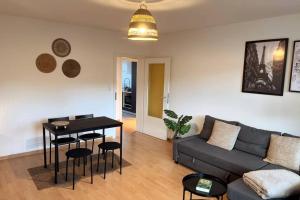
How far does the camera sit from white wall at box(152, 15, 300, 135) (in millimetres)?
3389

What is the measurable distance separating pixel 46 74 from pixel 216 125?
127 inches

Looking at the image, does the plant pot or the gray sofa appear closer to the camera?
the gray sofa

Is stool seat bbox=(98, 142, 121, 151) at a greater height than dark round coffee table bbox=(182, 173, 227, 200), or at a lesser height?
greater

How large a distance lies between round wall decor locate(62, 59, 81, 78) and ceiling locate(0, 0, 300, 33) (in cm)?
79

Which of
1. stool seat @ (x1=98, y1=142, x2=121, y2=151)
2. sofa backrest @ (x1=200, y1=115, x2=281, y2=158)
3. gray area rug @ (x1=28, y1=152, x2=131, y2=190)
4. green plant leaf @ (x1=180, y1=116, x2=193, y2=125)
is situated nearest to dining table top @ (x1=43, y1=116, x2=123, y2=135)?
stool seat @ (x1=98, y1=142, x2=121, y2=151)

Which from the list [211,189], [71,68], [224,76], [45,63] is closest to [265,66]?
[224,76]

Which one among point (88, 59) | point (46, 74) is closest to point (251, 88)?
point (88, 59)

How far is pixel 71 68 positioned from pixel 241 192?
12.1 ft

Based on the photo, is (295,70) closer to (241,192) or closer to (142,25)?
(241,192)

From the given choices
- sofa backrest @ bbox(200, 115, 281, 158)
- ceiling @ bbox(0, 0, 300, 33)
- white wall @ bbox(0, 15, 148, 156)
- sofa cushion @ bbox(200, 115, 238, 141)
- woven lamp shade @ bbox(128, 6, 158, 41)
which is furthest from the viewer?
sofa cushion @ bbox(200, 115, 238, 141)

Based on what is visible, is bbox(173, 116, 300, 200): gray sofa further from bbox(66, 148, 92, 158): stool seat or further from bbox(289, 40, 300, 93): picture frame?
bbox(66, 148, 92, 158): stool seat

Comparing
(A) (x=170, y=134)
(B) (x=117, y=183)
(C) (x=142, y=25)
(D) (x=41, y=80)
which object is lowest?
(B) (x=117, y=183)

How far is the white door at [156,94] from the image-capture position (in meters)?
5.24

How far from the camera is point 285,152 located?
3033 mm
